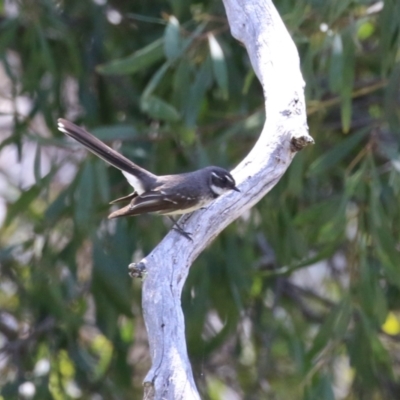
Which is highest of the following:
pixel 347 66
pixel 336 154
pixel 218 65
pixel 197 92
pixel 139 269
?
pixel 139 269

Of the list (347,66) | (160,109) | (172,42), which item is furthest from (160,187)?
(347,66)

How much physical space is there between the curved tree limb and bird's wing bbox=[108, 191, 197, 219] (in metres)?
0.44

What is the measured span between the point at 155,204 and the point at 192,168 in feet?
4.80

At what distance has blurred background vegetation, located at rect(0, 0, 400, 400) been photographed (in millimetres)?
4328

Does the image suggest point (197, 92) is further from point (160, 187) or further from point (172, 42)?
point (160, 187)

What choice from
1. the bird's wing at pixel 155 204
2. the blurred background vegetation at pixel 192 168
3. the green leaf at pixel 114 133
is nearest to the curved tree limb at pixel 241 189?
the bird's wing at pixel 155 204

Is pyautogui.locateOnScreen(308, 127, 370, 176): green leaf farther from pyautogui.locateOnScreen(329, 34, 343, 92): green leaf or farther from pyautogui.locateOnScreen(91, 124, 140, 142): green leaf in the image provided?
pyautogui.locateOnScreen(91, 124, 140, 142): green leaf

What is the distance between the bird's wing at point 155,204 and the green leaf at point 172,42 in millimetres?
805

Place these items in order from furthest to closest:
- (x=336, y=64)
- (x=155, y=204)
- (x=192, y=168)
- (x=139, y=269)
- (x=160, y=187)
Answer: (x=192, y=168) → (x=336, y=64) → (x=160, y=187) → (x=155, y=204) → (x=139, y=269)

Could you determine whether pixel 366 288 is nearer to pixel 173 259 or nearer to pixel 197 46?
pixel 197 46

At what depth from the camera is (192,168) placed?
5.01 m

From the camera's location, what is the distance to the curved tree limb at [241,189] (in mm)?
2330

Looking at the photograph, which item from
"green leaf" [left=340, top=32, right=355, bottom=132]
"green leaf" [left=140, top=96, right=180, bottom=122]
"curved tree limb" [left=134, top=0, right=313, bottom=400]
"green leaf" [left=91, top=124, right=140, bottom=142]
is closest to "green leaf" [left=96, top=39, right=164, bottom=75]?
"green leaf" [left=140, top=96, right=180, bottom=122]

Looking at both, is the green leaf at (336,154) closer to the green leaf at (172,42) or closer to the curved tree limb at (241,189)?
the green leaf at (172,42)
